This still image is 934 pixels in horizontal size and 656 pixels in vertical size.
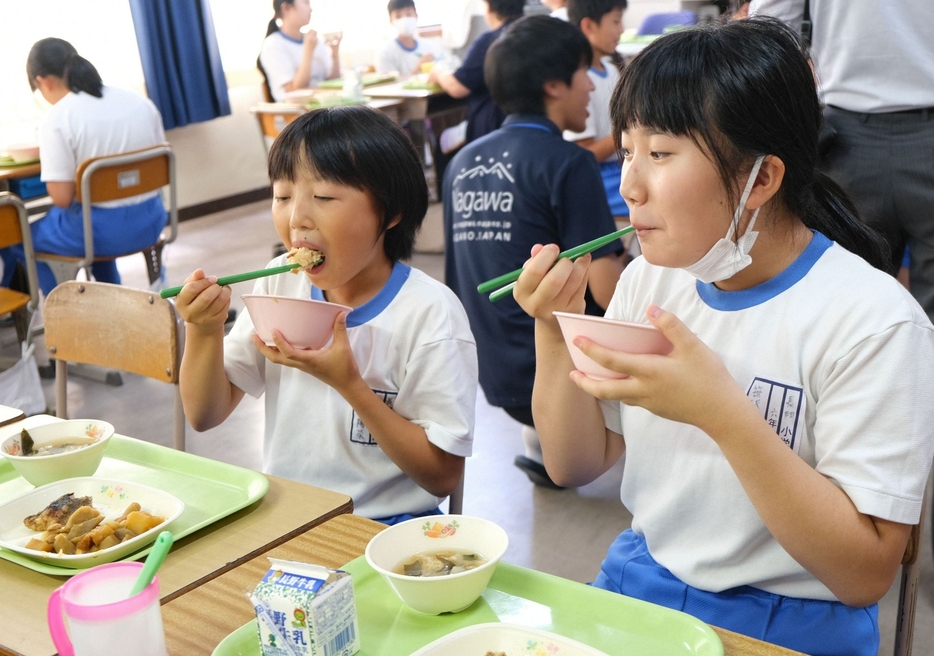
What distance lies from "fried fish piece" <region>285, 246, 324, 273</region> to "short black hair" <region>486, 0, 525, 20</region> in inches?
136

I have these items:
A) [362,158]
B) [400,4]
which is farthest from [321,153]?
[400,4]

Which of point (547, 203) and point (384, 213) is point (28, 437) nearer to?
point (384, 213)

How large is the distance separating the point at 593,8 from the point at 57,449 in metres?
3.17

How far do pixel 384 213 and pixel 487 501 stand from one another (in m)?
1.34

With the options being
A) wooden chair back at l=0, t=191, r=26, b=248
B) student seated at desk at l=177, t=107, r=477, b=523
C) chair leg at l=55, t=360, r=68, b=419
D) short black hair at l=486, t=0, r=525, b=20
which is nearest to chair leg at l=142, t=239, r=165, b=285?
wooden chair back at l=0, t=191, r=26, b=248

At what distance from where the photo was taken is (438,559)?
3.03 ft

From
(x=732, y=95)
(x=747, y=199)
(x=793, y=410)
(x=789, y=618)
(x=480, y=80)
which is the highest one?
(x=732, y=95)

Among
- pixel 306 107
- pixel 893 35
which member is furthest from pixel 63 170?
pixel 893 35

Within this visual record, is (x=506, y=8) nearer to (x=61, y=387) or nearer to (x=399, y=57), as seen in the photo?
(x=399, y=57)

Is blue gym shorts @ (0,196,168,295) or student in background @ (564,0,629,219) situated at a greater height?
student in background @ (564,0,629,219)

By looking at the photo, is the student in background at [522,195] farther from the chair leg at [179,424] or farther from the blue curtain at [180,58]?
the blue curtain at [180,58]

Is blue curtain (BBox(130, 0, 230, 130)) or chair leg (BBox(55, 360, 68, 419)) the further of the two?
blue curtain (BBox(130, 0, 230, 130))

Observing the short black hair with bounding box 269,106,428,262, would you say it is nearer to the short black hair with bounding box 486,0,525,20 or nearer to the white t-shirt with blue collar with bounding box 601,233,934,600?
the white t-shirt with blue collar with bounding box 601,233,934,600

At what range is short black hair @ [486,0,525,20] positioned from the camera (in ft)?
14.9
